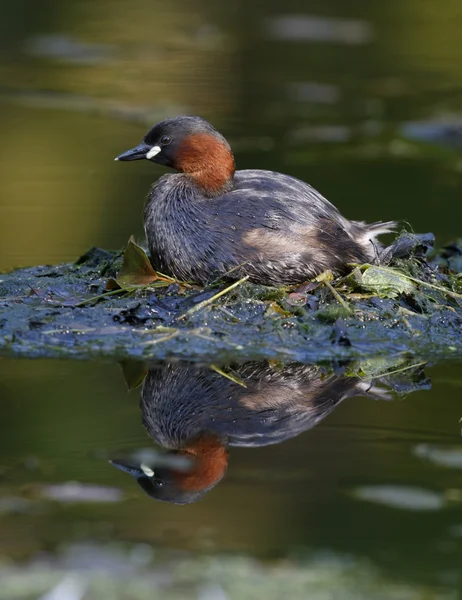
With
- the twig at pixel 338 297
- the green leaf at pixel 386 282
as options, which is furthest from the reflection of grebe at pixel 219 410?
the green leaf at pixel 386 282

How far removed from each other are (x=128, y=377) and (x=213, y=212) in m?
1.25

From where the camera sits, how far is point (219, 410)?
5266mm

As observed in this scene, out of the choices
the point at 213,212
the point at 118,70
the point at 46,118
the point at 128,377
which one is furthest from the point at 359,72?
the point at 128,377

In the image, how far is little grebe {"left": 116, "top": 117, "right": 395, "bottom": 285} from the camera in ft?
21.1

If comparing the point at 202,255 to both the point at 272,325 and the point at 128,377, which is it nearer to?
the point at 272,325

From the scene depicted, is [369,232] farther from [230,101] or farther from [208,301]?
[230,101]

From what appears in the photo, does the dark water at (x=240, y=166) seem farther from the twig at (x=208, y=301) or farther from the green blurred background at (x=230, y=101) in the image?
the twig at (x=208, y=301)

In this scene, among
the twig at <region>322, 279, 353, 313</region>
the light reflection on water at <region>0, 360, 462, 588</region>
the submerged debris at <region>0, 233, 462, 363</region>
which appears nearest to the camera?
the light reflection on water at <region>0, 360, 462, 588</region>

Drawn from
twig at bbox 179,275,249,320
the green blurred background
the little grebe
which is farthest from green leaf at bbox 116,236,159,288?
the green blurred background

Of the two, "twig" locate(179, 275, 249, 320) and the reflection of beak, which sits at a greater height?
Result: "twig" locate(179, 275, 249, 320)

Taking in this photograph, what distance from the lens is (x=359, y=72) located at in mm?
14250

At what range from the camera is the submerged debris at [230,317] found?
592 centimetres

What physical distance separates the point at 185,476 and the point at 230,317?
5.41ft

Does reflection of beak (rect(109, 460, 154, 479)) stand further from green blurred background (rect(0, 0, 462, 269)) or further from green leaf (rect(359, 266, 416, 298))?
green blurred background (rect(0, 0, 462, 269))
